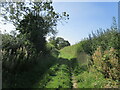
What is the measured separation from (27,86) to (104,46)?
6.17m

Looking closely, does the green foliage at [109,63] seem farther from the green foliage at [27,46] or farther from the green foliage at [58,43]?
the green foliage at [58,43]

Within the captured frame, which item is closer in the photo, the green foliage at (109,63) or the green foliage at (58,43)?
the green foliage at (109,63)

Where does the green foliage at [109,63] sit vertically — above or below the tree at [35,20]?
below

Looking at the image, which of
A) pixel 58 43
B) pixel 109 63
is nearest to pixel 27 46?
pixel 109 63

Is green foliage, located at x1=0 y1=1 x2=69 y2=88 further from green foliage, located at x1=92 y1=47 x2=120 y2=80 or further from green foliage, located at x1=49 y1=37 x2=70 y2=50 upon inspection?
green foliage, located at x1=49 y1=37 x2=70 y2=50

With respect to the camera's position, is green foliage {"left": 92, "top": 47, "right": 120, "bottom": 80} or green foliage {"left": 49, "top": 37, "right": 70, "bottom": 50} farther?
green foliage {"left": 49, "top": 37, "right": 70, "bottom": 50}

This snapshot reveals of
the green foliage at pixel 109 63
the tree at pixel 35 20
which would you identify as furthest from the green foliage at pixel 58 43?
the green foliage at pixel 109 63

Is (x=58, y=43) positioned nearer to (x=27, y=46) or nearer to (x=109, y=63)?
(x=27, y=46)

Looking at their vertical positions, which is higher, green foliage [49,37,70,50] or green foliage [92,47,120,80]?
green foliage [49,37,70,50]

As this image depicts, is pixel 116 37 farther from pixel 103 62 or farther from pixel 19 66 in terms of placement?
pixel 19 66

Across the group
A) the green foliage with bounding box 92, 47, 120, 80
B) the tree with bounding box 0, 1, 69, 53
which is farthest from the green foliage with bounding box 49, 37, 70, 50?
the green foliage with bounding box 92, 47, 120, 80

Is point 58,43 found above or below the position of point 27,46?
above

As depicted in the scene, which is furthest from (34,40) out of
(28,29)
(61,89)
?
(61,89)

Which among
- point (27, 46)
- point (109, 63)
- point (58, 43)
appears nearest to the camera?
point (109, 63)
